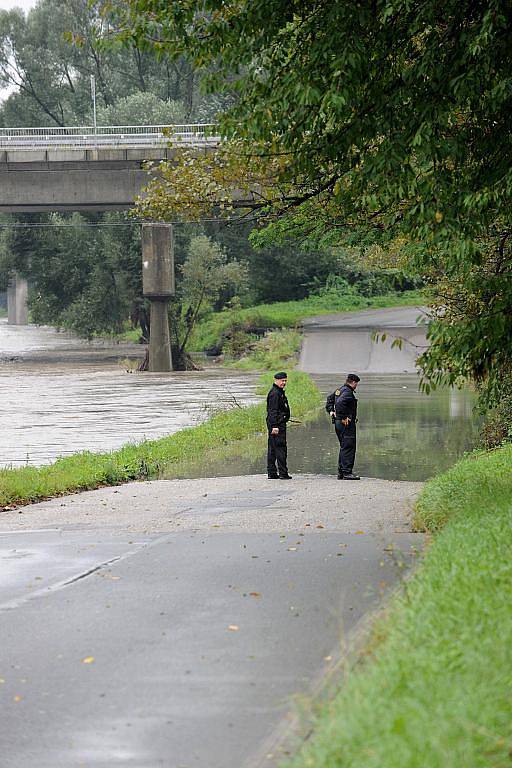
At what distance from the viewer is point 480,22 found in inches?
416

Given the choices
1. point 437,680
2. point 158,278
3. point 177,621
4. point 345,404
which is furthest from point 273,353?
point 437,680

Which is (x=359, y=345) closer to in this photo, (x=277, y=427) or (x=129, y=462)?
(x=129, y=462)

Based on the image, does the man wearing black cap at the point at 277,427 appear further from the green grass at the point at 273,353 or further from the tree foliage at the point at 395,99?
the green grass at the point at 273,353

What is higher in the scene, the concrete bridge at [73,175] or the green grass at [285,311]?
the concrete bridge at [73,175]

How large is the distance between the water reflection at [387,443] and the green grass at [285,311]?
1044 inches

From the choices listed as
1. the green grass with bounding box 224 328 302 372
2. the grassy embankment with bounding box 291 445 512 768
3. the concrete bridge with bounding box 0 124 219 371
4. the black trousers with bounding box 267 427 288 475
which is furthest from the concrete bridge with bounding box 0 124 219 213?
the grassy embankment with bounding box 291 445 512 768

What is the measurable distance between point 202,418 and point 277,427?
12.0m

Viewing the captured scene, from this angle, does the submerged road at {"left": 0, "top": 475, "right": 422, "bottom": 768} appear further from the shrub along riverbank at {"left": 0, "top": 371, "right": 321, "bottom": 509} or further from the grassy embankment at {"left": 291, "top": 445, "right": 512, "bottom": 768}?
the shrub along riverbank at {"left": 0, "top": 371, "right": 321, "bottom": 509}

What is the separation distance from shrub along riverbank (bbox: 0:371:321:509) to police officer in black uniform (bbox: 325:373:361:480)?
3422 millimetres

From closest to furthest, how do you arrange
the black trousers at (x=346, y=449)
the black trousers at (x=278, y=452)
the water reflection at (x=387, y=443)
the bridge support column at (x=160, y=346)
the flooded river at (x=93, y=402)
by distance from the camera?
1. the black trousers at (x=346, y=449)
2. the black trousers at (x=278, y=452)
3. the water reflection at (x=387, y=443)
4. the flooded river at (x=93, y=402)
5. the bridge support column at (x=160, y=346)

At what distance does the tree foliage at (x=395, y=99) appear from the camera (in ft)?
34.1

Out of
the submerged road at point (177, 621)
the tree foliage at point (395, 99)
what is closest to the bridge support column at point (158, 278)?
the submerged road at point (177, 621)

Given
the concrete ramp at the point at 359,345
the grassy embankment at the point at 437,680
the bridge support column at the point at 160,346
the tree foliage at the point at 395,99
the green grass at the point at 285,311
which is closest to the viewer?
the grassy embankment at the point at 437,680

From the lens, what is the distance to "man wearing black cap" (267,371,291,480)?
18375 millimetres
